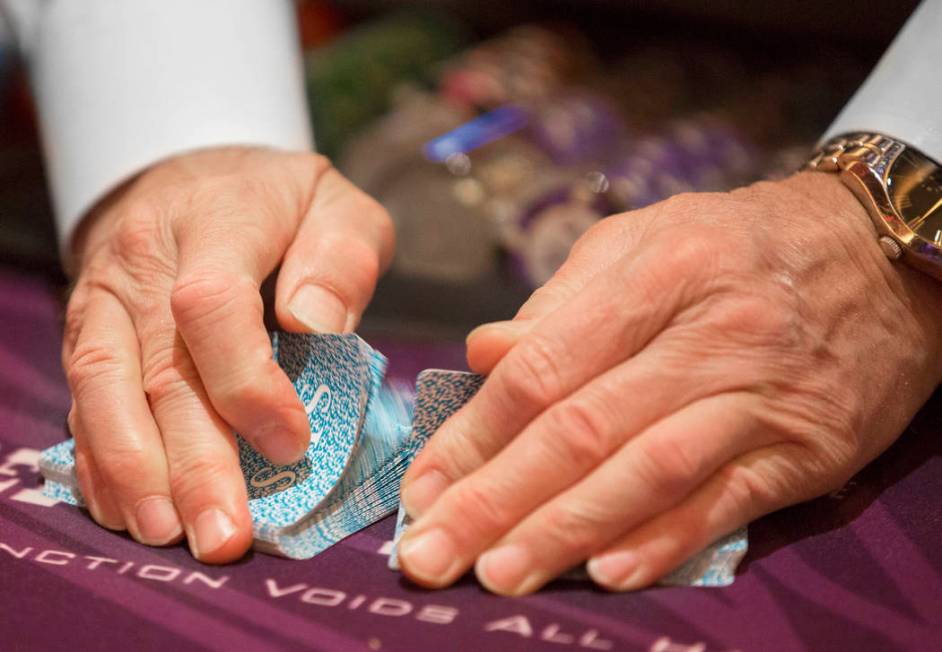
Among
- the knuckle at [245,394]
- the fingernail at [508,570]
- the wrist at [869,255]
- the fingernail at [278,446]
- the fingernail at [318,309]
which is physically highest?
the wrist at [869,255]

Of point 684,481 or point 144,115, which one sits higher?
point 684,481

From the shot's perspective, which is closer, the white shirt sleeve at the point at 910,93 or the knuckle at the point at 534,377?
the knuckle at the point at 534,377

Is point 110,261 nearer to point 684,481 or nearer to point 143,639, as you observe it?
point 143,639

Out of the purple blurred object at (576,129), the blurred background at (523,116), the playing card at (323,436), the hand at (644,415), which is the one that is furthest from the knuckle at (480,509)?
the purple blurred object at (576,129)

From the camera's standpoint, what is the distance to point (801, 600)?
0.59m

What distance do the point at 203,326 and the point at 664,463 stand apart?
296 millimetres

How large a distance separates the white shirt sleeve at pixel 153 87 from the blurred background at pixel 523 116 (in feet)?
0.68

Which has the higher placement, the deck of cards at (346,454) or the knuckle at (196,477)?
the deck of cards at (346,454)

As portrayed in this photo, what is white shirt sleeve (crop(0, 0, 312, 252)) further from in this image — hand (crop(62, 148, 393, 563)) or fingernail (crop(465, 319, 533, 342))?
fingernail (crop(465, 319, 533, 342))

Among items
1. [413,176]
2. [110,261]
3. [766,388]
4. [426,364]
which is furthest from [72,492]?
[413,176]

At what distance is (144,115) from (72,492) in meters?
0.41

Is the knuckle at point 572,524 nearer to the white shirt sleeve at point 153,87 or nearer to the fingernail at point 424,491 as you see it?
the fingernail at point 424,491

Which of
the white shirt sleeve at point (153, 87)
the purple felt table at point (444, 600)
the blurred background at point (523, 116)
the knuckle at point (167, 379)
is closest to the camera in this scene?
the purple felt table at point (444, 600)

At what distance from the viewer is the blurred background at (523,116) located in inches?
47.9
